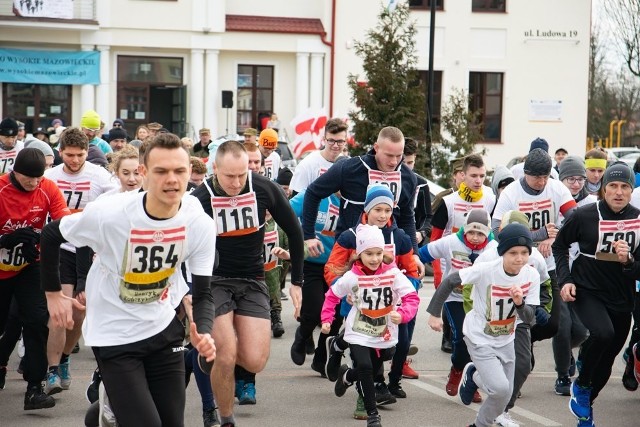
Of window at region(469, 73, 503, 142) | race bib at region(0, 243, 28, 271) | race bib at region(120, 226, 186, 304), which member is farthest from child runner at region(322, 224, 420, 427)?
window at region(469, 73, 503, 142)

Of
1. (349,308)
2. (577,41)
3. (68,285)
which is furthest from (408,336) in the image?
(577,41)

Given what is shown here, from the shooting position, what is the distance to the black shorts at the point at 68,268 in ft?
31.2

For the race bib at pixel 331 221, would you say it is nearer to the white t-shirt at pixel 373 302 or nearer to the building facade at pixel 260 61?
the white t-shirt at pixel 373 302

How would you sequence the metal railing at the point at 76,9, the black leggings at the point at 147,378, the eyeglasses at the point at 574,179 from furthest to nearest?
1. the metal railing at the point at 76,9
2. the eyeglasses at the point at 574,179
3. the black leggings at the point at 147,378

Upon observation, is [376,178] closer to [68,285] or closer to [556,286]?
[556,286]

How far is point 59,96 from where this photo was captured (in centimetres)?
3528

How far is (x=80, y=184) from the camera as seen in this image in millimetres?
9820

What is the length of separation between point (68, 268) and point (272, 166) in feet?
19.6

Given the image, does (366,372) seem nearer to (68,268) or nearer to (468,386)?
(468,386)

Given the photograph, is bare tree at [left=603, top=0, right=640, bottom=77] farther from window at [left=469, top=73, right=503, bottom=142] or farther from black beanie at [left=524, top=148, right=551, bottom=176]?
black beanie at [left=524, top=148, right=551, bottom=176]

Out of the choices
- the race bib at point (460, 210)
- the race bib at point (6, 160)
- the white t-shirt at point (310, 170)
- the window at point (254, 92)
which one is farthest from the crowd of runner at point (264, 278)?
the window at point (254, 92)

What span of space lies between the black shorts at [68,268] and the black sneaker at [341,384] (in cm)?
231

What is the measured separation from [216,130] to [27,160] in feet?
91.2

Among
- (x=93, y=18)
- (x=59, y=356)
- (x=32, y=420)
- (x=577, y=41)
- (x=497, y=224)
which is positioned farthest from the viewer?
(x=577, y=41)
